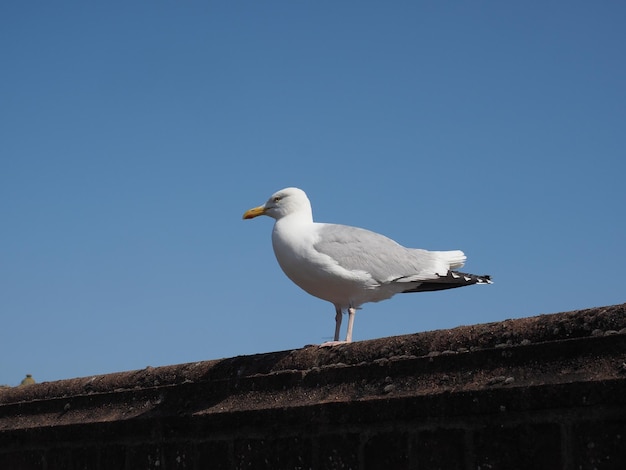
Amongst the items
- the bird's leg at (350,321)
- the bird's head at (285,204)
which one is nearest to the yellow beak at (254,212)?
the bird's head at (285,204)

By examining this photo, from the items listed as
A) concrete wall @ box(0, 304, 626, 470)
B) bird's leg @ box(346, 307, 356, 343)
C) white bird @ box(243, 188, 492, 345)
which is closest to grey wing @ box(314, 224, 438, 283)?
white bird @ box(243, 188, 492, 345)

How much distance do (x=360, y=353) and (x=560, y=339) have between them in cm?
113

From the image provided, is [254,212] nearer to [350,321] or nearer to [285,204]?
[285,204]

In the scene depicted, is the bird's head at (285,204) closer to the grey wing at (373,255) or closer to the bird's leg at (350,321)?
the grey wing at (373,255)

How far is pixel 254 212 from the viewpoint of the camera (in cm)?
691

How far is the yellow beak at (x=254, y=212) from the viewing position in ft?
22.5

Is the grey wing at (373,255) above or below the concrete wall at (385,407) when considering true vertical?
above

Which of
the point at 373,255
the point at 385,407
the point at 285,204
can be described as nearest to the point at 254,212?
the point at 285,204

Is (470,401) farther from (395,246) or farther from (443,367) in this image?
(395,246)

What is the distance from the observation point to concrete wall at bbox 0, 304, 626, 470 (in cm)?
355

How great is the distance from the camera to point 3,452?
628 centimetres

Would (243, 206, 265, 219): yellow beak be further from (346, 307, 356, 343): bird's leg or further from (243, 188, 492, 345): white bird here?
(346, 307, 356, 343): bird's leg

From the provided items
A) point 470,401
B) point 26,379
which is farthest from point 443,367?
point 26,379

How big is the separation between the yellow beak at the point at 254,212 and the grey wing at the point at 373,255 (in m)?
0.70
